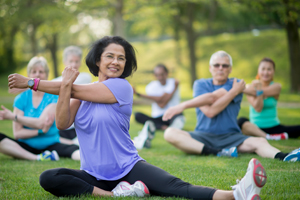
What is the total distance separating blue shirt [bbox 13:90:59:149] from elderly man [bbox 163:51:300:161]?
6.62 feet

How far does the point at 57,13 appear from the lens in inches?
693

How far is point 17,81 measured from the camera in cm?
277

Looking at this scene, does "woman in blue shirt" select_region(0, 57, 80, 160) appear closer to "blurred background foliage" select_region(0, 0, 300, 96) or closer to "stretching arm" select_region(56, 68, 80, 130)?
"stretching arm" select_region(56, 68, 80, 130)

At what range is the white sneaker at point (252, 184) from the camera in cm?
244

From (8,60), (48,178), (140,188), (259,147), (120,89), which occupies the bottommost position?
(259,147)

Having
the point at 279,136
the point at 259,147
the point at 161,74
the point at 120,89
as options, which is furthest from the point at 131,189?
the point at 161,74

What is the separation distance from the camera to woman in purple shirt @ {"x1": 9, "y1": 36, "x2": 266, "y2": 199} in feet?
9.26

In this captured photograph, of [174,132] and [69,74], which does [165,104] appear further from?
[69,74]

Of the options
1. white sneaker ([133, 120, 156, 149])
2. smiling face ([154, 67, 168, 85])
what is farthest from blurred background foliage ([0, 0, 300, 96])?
white sneaker ([133, 120, 156, 149])

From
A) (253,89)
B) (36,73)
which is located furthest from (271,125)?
(36,73)

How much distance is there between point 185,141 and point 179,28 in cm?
2268

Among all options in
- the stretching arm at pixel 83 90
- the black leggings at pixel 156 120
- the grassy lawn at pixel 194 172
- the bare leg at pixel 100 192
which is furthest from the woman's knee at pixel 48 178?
the black leggings at pixel 156 120

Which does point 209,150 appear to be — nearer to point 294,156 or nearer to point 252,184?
point 294,156

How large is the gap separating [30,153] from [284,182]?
3971 mm
